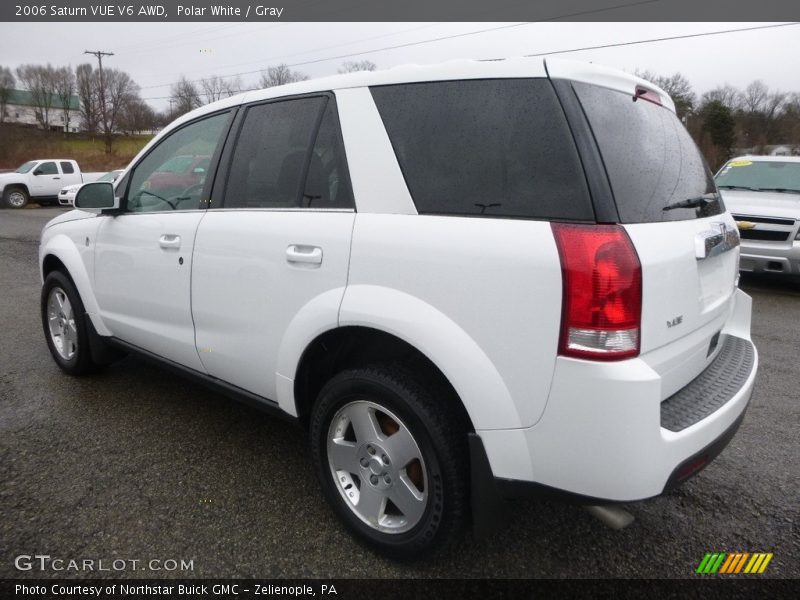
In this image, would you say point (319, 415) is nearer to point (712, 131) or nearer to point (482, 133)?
point (482, 133)

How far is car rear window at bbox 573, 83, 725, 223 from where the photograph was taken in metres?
1.78

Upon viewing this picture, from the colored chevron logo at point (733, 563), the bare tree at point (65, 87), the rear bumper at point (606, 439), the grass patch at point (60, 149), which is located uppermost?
the bare tree at point (65, 87)

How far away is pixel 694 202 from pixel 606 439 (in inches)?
40.7

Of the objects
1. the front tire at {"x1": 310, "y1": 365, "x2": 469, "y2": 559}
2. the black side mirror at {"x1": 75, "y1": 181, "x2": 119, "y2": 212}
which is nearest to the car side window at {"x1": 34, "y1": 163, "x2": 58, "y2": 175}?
the black side mirror at {"x1": 75, "y1": 181, "x2": 119, "y2": 212}

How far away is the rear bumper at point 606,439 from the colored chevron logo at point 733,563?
621 millimetres

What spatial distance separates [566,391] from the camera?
1662 millimetres

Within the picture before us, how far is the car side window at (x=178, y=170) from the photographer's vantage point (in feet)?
9.78

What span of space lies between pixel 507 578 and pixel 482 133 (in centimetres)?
164

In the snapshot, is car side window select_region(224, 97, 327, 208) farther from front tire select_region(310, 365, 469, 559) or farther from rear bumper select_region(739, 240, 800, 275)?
rear bumper select_region(739, 240, 800, 275)

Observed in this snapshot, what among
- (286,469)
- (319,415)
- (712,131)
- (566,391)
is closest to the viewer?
(566,391)

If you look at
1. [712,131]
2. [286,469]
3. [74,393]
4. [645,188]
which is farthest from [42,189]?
[712,131]

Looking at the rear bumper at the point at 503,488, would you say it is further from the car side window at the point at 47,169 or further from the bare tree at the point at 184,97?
the bare tree at the point at 184,97

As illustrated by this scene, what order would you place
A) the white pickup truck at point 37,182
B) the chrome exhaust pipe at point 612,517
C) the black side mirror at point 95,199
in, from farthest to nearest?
the white pickup truck at point 37,182 < the black side mirror at point 95,199 < the chrome exhaust pipe at point 612,517

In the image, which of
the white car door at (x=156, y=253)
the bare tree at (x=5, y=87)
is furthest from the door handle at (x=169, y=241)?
the bare tree at (x=5, y=87)
